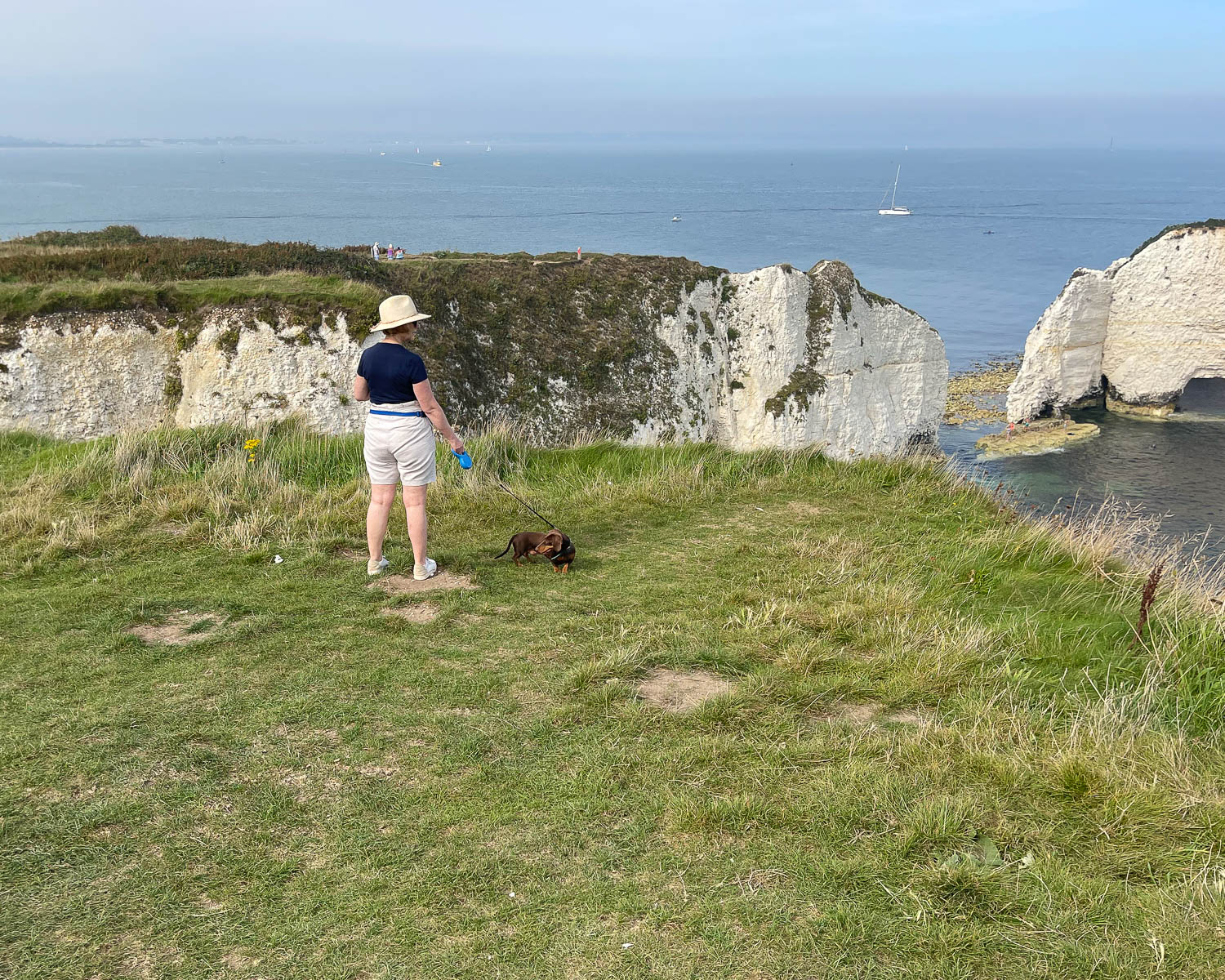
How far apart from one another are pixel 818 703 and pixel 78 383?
65.9ft

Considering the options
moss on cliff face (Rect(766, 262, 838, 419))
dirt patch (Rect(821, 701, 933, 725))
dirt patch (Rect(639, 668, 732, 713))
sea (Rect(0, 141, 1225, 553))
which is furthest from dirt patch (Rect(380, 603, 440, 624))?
moss on cliff face (Rect(766, 262, 838, 419))

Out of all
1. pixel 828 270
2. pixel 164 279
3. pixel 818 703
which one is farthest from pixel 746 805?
pixel 828 270

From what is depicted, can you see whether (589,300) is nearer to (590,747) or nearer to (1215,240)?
(590,747)

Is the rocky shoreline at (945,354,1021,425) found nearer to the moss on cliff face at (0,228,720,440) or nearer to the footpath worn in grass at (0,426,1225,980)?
the moss on cliff face at (0,228,720,440)

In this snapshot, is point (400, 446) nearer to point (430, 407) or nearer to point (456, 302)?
point (430, 407)

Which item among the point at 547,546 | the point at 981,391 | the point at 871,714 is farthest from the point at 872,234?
the point at 871,714

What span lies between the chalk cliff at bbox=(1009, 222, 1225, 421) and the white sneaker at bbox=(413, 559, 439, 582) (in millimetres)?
46401

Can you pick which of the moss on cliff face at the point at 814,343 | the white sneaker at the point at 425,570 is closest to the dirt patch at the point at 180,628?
the white sneaker at the point at 425,570

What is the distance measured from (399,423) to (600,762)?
139 inches

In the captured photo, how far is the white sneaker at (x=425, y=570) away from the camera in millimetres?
7523

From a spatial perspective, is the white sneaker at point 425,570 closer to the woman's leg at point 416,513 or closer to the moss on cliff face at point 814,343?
the woman's leg at point 416,513

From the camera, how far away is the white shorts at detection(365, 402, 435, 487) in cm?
712

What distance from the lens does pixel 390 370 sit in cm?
690

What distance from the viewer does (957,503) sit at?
10531 mm
